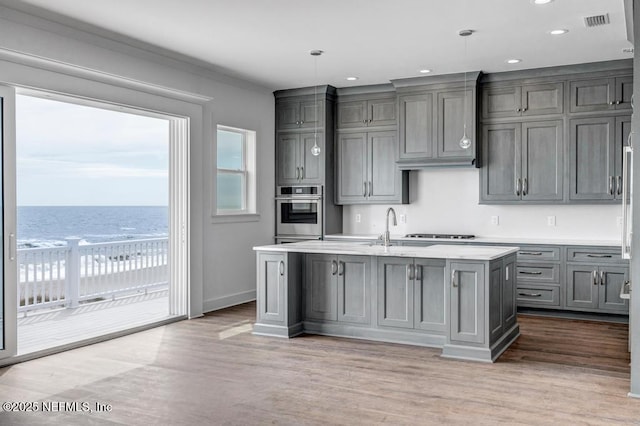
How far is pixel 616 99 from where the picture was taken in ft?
19.6

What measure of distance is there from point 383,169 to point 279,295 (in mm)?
2709

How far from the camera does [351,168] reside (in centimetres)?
743

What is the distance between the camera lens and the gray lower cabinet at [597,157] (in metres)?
5.97

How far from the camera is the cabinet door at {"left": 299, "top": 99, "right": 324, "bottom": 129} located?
291 inches

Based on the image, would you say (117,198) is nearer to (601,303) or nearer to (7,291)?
(7,291)

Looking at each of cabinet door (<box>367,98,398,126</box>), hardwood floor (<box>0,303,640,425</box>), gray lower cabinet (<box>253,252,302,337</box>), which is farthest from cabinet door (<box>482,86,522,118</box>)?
gray lower cabinet (<box>253,252,302,337</box>)

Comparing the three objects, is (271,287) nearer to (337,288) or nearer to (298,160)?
(337,288)

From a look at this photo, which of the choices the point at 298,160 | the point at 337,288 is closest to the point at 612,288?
the point at 337,288

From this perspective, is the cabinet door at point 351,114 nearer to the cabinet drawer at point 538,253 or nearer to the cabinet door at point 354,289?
the cabinet drawer at point 538,253

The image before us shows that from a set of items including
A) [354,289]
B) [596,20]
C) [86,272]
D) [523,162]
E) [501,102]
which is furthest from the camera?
[86,272]

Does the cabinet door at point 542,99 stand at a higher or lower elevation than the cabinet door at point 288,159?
higher

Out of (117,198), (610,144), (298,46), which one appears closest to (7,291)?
(298,46)

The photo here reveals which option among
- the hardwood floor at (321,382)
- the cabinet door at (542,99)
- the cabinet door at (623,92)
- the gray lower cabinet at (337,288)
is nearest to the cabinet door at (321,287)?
the gray lower cabinet at (337,288)

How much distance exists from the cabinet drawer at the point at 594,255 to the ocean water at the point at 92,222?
14593 millimetres
